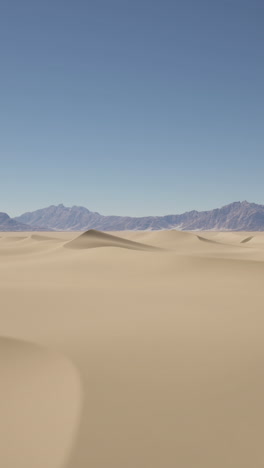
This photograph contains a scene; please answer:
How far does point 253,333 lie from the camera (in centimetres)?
824

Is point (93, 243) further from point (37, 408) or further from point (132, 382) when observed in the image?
point (37, 408)

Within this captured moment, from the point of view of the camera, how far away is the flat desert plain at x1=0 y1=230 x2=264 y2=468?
4035 millimetres

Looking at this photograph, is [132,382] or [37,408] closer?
[37,408]

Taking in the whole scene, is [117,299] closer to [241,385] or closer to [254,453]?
[241,385]

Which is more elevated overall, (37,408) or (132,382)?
(132,382)

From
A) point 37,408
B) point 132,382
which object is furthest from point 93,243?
point 37,408

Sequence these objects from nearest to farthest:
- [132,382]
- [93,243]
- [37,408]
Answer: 1. [37,408]
2. [132,382]
3. [93,243]

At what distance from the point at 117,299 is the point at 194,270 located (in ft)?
29.5

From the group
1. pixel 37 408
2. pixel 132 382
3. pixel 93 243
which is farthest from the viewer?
pixel 93 243

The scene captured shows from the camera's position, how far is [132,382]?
562 centimetres

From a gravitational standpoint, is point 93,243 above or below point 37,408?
above

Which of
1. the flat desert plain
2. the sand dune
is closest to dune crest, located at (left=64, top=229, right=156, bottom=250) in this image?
the flat desert plain

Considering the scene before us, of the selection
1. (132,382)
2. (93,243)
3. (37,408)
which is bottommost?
(37,408)

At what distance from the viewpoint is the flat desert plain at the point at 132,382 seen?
404 cm
